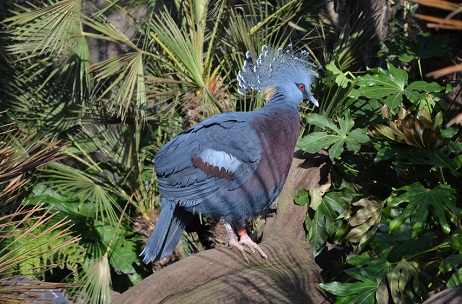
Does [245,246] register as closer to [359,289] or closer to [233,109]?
[359,289]

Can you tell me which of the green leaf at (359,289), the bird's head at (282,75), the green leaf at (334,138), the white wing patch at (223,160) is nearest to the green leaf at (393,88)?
the green leaf at (334,138)

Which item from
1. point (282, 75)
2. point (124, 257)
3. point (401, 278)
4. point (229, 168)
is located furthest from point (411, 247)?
point (124, 257)

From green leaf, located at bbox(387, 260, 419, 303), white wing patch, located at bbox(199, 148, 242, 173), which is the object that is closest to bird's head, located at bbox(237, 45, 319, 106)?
white wing patch, located at bbox(199, 148, 242, 173)

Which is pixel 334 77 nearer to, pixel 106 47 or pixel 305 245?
pixel 305 245

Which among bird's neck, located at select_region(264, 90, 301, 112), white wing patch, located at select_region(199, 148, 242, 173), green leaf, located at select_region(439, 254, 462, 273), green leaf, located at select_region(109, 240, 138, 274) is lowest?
green leaf, located at select_region(109, 240, 138, 274)

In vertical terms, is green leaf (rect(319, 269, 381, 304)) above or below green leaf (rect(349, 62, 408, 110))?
below

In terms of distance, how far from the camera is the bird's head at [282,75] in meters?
3.25

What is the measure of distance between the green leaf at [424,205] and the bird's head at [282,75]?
71 centimetres

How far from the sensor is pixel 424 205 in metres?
2.80

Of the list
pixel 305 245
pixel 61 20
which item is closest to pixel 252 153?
pixel 305 245

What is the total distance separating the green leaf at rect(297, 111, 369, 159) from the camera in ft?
10.7

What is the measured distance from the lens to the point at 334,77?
3705mm

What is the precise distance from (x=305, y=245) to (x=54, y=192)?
96.0 inches

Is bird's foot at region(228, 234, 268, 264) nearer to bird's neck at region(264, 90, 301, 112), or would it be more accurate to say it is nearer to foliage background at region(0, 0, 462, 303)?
foliage background at region(0, 0, 462, 303)
